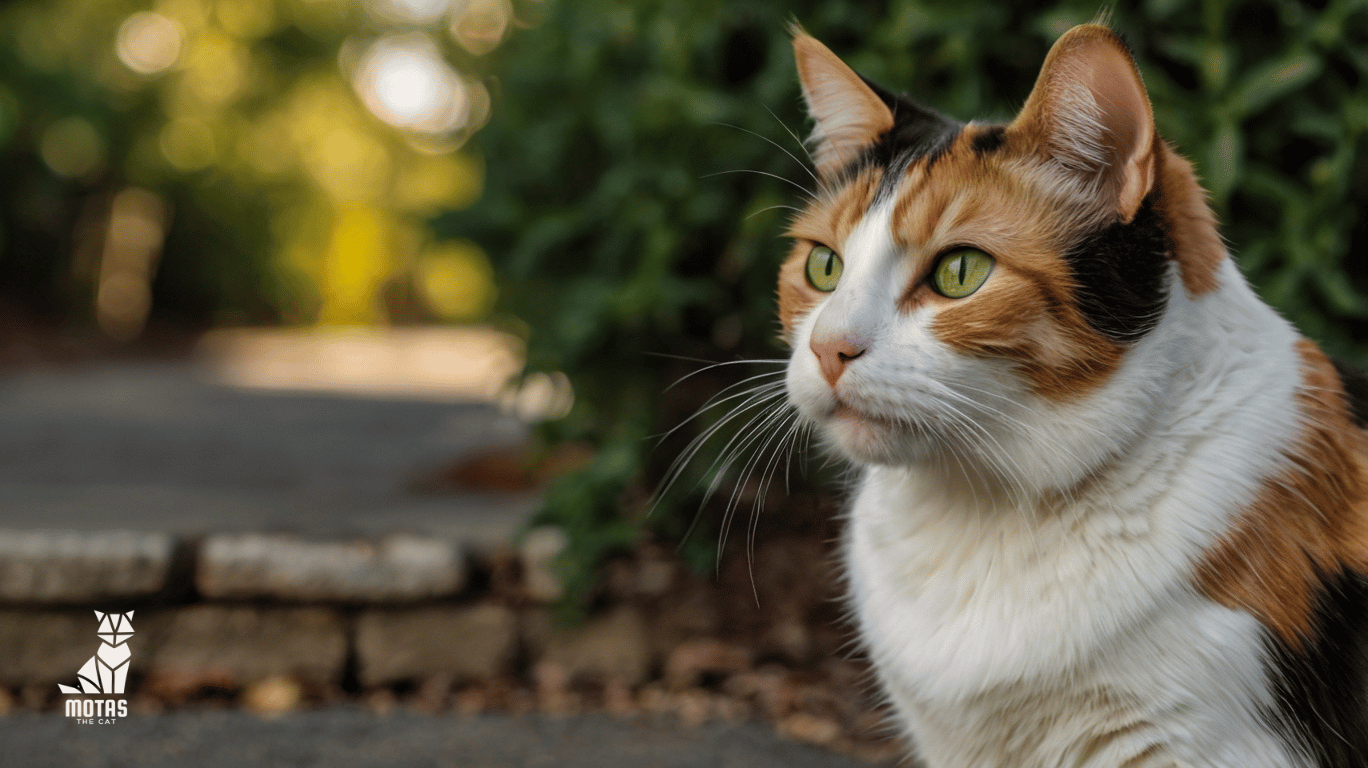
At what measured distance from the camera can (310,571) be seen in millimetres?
2758

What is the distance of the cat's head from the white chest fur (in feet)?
0.19

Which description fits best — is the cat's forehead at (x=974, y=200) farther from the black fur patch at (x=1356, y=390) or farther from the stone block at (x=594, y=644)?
the stone block at (x=594, y=644)

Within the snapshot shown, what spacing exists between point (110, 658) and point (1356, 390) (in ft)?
9.47

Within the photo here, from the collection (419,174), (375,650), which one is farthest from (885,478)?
(419,174)

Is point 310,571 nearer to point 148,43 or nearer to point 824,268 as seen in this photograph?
point 824,268

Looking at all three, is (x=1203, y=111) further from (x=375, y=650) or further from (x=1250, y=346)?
(x=375, y=650)

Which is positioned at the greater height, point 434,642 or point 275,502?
point 275,502

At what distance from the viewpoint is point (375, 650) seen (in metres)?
2.82

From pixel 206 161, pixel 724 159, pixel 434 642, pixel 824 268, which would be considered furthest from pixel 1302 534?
pixel 206 161

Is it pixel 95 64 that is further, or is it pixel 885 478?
pixel 95 64

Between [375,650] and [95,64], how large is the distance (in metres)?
8.44

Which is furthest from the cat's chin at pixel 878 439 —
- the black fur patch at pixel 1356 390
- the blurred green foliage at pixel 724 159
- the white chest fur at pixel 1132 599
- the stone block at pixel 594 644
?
the stone block at pixel 594 644

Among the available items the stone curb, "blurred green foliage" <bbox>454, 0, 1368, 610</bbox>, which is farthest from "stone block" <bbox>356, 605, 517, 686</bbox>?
"blurred green foliage" <bbox>454, 0, 1368, 610</bbox>

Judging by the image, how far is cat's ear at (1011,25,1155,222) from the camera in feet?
4.09
